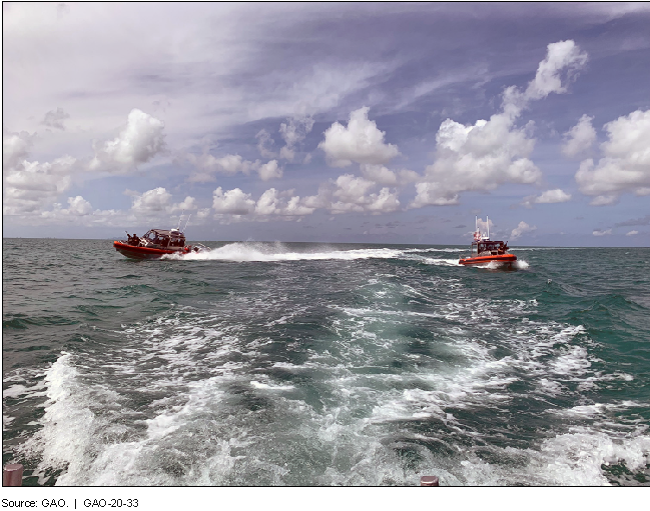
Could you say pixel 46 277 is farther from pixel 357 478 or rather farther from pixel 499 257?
pixel 499 257

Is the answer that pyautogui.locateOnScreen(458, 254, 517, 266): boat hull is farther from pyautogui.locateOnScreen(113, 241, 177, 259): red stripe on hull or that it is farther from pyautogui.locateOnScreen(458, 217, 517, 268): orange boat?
pyautogui.locateOnScreen(113, 241, 177, 259): red stripe on hull

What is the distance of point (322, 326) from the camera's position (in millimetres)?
15219

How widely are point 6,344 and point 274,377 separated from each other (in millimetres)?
9952

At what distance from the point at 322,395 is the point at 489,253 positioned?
43.1 m

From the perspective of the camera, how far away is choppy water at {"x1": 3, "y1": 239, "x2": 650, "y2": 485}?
20.3 feet

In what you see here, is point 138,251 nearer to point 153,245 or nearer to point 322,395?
point 153,245

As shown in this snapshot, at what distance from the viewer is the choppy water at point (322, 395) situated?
618 centimetres

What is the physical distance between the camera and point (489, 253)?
45969 mm

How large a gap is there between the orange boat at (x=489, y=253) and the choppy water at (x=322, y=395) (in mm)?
25642

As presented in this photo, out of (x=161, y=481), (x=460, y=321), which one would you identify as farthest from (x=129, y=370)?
(x=460, y=321)

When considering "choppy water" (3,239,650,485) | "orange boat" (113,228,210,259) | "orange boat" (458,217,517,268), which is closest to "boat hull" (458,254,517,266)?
"orange boat" (458,217,517,268)

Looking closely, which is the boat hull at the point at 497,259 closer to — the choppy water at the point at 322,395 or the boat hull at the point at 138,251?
the choppy water at the point at 322,395

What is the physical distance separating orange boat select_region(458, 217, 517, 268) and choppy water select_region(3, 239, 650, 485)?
84.1 ft

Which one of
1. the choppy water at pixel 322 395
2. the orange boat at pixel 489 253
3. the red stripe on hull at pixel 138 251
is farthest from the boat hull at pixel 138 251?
the orange boat at pixel 489 253
